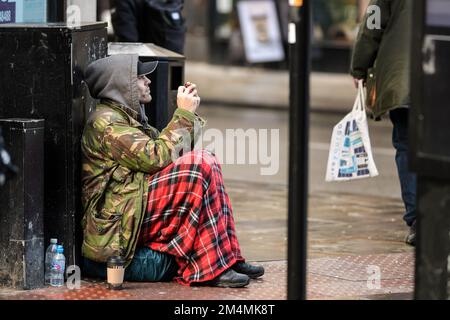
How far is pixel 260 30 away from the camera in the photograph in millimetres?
20141

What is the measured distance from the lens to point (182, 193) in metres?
6.00

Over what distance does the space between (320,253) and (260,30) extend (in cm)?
1317

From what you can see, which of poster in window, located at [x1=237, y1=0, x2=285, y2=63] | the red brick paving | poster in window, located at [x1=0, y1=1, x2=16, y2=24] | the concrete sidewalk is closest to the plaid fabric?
the red brick paving

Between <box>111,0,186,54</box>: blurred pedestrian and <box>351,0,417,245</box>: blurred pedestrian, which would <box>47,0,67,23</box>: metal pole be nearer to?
<box>351,0,417,245</box>: blurred pedestrian

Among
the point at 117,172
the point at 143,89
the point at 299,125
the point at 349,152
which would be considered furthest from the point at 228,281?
the point at 299,125

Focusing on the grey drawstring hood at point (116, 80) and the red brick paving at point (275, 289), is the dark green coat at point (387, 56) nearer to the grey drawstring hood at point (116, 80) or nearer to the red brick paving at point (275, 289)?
the red brick paving at point (275, 289)

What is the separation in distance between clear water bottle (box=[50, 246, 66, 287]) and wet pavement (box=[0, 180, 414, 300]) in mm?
61

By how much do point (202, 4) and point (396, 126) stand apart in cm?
1604

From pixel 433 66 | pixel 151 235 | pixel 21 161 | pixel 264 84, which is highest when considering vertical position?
pixel 433 66

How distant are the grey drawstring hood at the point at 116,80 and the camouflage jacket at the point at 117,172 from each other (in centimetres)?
10

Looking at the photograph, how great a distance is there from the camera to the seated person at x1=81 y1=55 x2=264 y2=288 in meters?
6.01

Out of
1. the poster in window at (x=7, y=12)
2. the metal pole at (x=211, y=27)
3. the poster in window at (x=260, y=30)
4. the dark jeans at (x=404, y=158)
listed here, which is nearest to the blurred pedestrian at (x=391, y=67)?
the dark jeans at (x=404, y=158)
